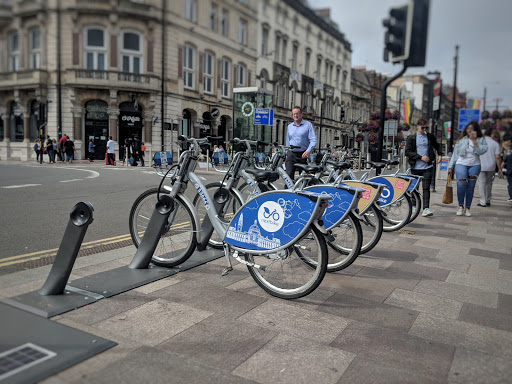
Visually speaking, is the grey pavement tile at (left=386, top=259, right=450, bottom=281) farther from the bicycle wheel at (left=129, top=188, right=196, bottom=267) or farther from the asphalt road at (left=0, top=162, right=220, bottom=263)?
the asphalt road at (left=0, top=162, right=220, bottom=263)

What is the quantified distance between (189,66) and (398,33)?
27706 mm

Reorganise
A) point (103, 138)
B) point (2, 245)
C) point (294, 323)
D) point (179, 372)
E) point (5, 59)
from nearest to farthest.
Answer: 1. point (179, 372)
2. point (5, 59)
3. point (294, 323)
4. point (2, 245)
5. point (103, 138)

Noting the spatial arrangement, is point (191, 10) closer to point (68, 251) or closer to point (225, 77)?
point (225, 77)

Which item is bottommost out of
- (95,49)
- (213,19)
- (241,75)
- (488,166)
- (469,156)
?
(488,166)

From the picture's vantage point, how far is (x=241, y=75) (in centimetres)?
3812

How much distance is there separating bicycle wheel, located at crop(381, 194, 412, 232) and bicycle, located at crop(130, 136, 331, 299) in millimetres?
3418

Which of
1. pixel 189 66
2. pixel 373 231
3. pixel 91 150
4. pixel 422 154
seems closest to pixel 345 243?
pixel 373 231

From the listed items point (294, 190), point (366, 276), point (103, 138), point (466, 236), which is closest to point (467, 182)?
point (466, 236)

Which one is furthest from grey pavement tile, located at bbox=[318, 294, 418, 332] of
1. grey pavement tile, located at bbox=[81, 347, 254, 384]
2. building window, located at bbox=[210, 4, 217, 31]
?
building window, located at bbox=[210, 4, 217, 31]

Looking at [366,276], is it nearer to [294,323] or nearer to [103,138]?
→ [294,323]

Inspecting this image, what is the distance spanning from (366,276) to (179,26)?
99.8ft

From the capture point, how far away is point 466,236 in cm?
657

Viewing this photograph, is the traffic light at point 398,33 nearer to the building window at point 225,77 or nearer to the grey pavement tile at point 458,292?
the grey pavement tile at point 458,292

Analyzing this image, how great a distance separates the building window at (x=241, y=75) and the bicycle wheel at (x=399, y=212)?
32.5 metres
